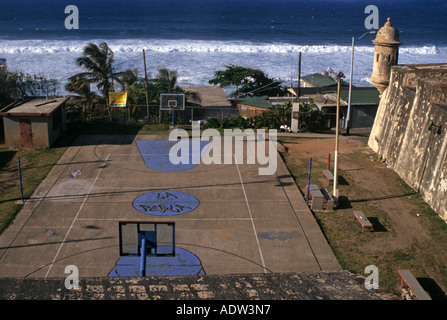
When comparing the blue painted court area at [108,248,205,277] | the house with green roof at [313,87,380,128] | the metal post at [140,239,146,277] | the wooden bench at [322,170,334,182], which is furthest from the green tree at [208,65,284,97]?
the metal post at [140,239,146,277]

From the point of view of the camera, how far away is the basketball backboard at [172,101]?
3747 centimetres

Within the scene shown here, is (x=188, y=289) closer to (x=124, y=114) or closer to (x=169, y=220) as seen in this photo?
(x=169, y=220)

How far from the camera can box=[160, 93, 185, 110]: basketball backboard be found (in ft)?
123

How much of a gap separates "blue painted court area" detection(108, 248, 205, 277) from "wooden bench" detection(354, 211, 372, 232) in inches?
298

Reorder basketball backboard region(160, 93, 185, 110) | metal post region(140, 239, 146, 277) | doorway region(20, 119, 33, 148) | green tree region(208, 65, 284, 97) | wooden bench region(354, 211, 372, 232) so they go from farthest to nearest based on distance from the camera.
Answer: green tree region(208, 65, 284, 97), basketball backboard region(160, 93, 185, 110), doorway region(20, 119, 33, 148), wooden bench region(354, 211, 372, 232), metal post region(140, 239, 146, 277)

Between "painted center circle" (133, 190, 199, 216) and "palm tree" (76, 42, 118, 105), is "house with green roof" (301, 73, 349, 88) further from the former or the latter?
"painted center circle" (133, 190, 199, 216)

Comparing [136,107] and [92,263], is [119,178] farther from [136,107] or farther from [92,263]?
[136,107]

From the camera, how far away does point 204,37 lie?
103 meters

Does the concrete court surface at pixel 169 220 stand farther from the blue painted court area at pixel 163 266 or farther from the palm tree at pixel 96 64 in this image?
the palm tree at pixel 96 64

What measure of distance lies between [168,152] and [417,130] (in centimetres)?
1459

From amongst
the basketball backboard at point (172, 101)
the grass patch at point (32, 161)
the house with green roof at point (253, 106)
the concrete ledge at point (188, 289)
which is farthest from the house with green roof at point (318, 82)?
the concrete ledge at point (188, 289)

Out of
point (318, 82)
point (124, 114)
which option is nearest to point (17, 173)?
point (124, 114)

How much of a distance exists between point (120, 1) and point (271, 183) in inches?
6323

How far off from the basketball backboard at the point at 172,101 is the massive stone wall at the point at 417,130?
1365 cm
